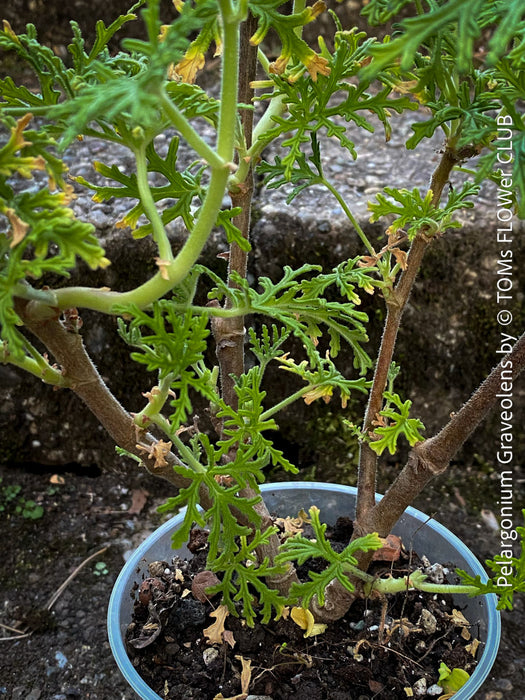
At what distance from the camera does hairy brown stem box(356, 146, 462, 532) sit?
710 mm

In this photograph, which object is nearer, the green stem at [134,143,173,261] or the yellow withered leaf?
the green stem at [134,143,173,261]

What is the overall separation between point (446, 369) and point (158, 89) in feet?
3.42

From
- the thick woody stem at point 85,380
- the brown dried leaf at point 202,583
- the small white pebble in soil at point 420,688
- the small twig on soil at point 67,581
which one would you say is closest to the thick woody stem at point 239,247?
the thick woody stem at point 85,380

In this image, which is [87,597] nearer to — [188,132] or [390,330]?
[390,330]

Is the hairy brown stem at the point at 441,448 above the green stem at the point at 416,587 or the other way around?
above

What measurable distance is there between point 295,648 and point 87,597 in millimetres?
482

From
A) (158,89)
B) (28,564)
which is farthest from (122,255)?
(158,89)

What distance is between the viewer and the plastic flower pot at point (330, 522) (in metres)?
0.81

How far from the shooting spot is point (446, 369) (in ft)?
4.49

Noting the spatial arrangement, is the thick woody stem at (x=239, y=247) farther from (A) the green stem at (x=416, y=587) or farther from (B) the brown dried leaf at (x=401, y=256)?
(A) the green stem at (x=416, y=587)

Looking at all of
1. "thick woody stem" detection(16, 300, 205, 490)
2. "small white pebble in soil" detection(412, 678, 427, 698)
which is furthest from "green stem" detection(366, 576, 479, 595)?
"thick woody stem" detection(16, 300, 205, 490)

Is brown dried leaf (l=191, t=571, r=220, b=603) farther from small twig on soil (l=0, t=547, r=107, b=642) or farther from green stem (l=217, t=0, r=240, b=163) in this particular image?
green stem (l=217, t=0, r=240, b=163)

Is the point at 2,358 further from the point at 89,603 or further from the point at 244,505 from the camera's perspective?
the point at 89,603

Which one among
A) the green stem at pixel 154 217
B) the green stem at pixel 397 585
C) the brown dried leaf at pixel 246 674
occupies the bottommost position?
the brown dried leaf at pixel 246 674
